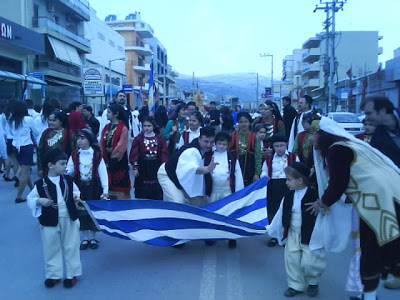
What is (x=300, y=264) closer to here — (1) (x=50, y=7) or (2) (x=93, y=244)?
(2) (x=93, y=244)

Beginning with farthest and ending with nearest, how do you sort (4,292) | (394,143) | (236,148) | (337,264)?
(236,148) < (337,264) < (4,292) < (394,143)

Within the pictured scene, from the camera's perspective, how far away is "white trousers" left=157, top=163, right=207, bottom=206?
19.0ft

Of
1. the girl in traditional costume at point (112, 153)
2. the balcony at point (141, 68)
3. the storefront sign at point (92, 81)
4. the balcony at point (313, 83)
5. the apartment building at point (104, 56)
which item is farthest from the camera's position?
the balcony at point (313, 83)

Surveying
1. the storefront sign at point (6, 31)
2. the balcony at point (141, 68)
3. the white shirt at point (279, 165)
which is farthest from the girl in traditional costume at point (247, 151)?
the balcony at point (141, 68)

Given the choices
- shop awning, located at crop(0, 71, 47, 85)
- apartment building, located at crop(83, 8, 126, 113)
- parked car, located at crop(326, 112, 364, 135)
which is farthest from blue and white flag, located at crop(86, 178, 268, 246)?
apartment building, located at crop(83, 8, 126, 113)

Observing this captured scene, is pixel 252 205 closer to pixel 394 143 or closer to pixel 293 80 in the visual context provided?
pixel 394 143

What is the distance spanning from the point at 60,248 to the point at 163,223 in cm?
119

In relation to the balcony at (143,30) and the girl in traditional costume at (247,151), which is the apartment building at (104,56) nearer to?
the balcony at (143,30)

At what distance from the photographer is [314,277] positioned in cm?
424

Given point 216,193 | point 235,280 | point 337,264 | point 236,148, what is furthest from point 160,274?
point 236,148

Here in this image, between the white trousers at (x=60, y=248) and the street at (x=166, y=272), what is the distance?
175mm

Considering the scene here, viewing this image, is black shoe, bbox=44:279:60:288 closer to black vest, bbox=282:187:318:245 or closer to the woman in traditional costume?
black vest, bbox=282:187:318:245

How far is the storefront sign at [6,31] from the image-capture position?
22828 mm

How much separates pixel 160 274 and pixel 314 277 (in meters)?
1.66
